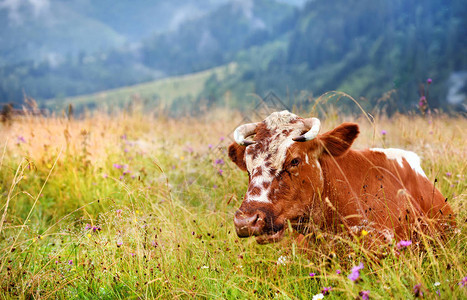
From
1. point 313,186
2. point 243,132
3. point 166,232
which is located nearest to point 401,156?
point 313,186

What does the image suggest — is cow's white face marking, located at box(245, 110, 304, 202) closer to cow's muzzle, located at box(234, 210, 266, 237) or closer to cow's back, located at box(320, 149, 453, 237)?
cow's muzzle, located at box(234, 210, 266, 237)

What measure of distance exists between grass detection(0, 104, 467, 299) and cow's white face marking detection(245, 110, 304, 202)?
1.55 ft

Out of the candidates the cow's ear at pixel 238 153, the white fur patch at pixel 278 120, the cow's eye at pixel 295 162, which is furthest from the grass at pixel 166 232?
the white fur patch at pixel 278 120

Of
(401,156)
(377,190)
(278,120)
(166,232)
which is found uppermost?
(278,120)

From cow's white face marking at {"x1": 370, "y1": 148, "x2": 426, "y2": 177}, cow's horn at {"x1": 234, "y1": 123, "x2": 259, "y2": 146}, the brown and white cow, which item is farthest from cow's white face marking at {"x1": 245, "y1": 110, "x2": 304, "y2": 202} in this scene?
cow's white face marking at {"x1": 370, "y1": 148, "x2": 426, "y2": 177}

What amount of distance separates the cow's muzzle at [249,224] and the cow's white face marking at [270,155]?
194 millimetres

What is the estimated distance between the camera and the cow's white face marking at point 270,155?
281cm

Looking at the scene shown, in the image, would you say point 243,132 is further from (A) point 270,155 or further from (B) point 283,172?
(B) point 283,172

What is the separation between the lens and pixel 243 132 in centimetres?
339

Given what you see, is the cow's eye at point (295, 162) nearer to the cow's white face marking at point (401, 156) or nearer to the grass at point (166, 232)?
the grass at point (166, 232)

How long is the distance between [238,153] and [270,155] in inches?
24.5

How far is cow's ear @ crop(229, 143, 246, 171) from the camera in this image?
3441mm

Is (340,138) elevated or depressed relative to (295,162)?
elevated

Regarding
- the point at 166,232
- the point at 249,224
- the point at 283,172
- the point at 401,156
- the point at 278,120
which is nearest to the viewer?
the point at 249,224
